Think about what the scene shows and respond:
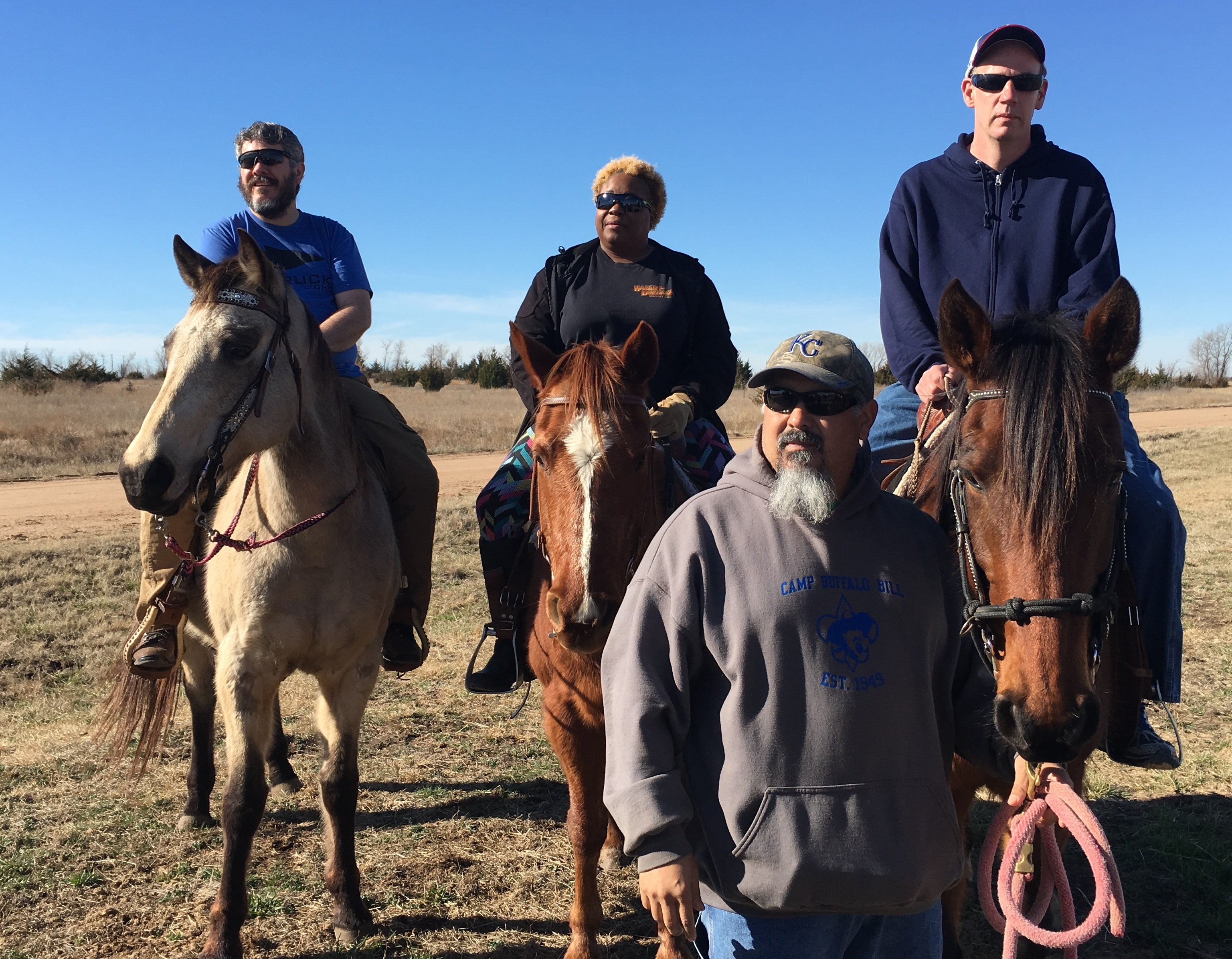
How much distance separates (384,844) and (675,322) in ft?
10.8

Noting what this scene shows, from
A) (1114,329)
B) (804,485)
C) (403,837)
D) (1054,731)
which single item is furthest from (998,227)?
(403,837)

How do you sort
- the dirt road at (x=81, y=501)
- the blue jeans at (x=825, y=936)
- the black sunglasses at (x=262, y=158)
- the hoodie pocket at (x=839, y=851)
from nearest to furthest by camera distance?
the hoodie pocket at (x=839, y=851) < the blue jeans at (x=825, y=936) < the black sunglasses at (x=262, y=158) < the dirt road at (x=81, y=501)

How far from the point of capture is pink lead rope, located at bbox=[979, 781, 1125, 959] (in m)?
1.99

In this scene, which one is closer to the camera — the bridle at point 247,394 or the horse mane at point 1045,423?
the horse mane at point 1045,423

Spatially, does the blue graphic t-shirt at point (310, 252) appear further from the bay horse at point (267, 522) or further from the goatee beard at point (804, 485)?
the goatee beard at point (804, 485)

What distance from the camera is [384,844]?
15.8ft

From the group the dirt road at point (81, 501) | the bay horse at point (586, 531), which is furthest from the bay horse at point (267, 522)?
the dirt road at point (81, 501)

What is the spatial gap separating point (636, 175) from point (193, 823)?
4406mm

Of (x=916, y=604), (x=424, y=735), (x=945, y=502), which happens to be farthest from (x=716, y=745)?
(x=424, y=735)

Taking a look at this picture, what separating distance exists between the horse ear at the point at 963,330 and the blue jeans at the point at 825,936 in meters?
1.56

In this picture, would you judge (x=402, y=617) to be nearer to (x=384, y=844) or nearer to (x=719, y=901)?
(x=384, y=844)

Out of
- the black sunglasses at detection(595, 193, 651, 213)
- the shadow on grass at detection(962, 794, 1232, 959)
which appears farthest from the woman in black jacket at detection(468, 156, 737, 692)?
the shadow on grass at detection(962, 794, 1232, 959)

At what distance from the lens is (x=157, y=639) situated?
4.40 m

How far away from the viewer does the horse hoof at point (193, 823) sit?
4.92 m
